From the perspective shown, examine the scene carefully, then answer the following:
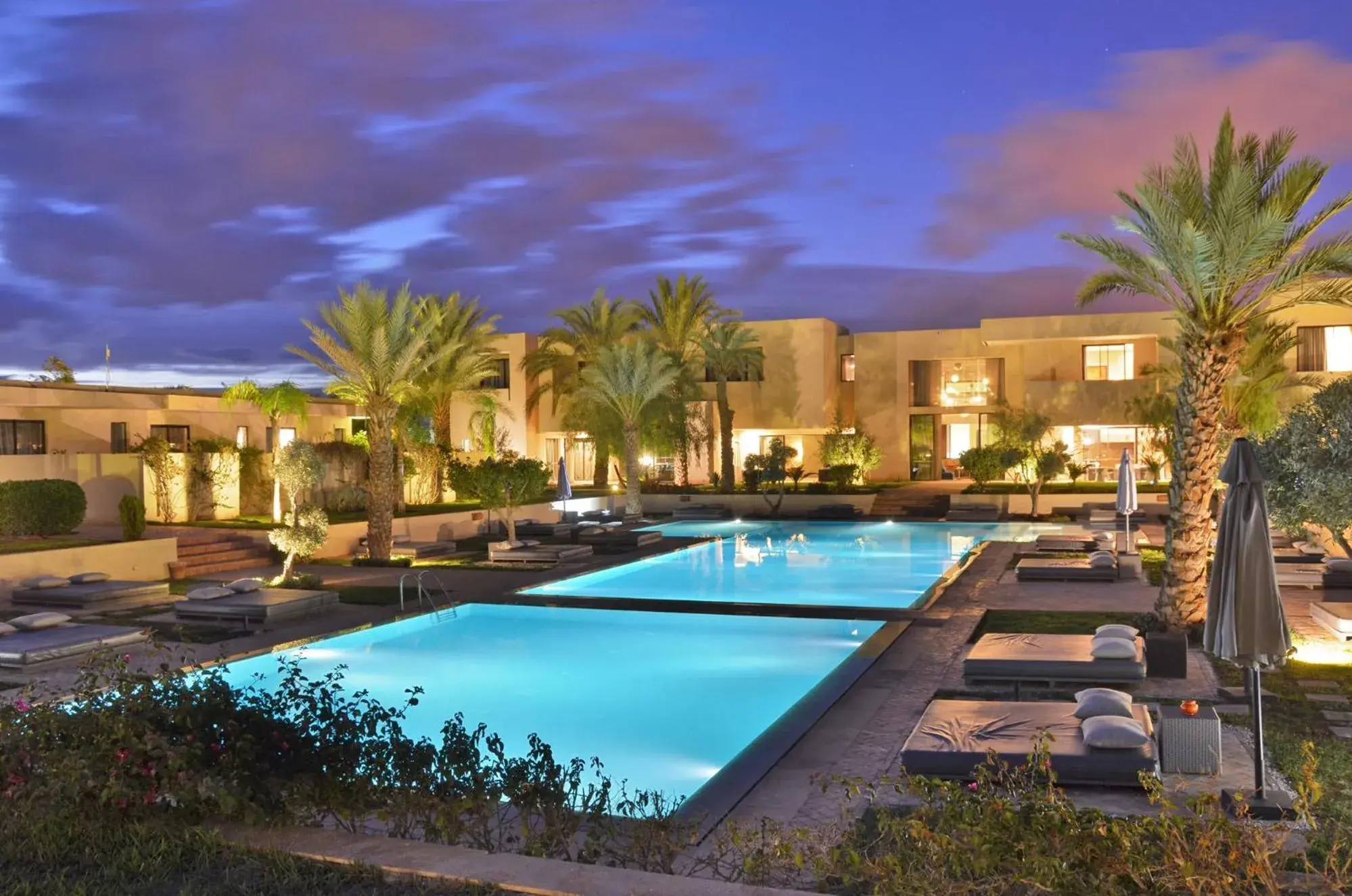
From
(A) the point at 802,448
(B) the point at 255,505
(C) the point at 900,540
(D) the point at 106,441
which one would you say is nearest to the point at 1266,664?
(C) the point at 900,540

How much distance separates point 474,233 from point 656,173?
814 centimetres

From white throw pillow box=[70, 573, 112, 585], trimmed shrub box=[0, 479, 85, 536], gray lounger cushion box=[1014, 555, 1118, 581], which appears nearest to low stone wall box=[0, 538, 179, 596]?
white throw pillow box=[70, 573, 112, 585]

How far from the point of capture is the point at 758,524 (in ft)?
100

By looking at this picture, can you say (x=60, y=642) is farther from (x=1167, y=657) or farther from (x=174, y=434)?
(x=174, y=434)

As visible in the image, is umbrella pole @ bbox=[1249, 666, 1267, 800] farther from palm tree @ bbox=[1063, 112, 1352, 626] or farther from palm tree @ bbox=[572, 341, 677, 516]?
palm tree @ bbox=[572, 341, 677, 516]

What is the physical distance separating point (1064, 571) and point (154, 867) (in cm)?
1428

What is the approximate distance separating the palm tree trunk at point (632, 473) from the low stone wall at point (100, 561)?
14.3 metres

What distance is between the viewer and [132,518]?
18172 millimetres

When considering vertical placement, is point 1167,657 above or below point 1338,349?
below

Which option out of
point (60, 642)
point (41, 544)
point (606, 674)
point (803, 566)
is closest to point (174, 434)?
point (41, 544)

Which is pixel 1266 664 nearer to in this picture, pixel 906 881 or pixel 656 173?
pixel 906 881

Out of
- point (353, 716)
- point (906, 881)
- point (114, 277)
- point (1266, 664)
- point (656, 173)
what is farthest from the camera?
point (114, 277)

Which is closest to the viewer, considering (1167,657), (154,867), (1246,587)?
(154,867)

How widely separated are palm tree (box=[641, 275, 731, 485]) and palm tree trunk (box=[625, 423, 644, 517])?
432 centimetres
